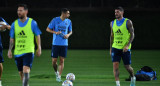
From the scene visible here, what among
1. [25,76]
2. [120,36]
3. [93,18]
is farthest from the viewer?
[93,18]

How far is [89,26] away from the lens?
32.8 meters

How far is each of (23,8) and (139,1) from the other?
26302mm

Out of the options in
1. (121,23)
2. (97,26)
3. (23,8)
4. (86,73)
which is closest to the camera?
(23,8)

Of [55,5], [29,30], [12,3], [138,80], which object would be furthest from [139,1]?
[29,30]

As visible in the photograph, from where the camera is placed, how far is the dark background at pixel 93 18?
3219 cm

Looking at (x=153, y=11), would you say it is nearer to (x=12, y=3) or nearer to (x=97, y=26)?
(x=97, y=26)

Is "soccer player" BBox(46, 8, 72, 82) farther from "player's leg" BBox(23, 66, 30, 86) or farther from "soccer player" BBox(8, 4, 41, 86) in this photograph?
"player's leg" BBox(23, 66, 30, 86)

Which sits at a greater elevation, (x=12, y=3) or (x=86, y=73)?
(x=12, y=3)

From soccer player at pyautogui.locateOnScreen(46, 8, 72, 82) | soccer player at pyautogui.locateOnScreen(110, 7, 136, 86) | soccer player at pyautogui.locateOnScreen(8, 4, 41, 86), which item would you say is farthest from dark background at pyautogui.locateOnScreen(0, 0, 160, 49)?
soccer player at pyautogui.locateOnScreen(8, 4, 41, 86)

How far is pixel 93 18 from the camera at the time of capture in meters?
32.9

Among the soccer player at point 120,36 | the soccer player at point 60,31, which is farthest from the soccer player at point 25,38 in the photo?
the soccer player at point 60,31

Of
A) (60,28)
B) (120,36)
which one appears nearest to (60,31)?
(60,28)

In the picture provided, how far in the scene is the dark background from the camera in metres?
32.2

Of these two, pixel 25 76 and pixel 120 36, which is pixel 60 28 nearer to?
pixel 120 36
